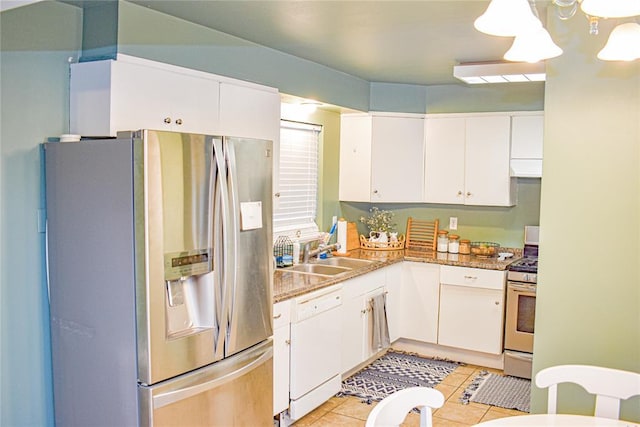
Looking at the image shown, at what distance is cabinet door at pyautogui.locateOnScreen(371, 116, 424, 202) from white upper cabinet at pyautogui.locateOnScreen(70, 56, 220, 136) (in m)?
2.34

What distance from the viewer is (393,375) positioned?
4461 millimetres

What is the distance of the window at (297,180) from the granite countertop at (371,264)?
460mm

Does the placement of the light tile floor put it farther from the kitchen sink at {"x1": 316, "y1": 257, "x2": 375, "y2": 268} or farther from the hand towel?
the kitchen sink at {"x1": 316, "y1": 257, "x2": 375, "y2": 268}

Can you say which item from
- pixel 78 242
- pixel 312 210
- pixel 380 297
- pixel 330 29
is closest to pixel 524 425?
pixel 78 242

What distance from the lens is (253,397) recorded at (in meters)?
2.85

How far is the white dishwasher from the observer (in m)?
3.48

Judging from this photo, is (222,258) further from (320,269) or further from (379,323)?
(379,323)

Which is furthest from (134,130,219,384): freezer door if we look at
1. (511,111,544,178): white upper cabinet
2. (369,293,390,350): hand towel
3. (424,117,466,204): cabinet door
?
(511,111,544,178): white upper cabinet

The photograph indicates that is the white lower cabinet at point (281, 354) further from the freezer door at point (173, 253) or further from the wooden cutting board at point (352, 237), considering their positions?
the wooden cutting board at point (352, 237)

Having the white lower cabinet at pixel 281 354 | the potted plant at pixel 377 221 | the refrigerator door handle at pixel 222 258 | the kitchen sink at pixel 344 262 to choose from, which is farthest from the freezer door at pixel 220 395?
the potted plant at pixel 377 221

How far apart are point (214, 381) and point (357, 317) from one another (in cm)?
188

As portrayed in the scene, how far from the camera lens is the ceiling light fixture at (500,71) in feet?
12.5

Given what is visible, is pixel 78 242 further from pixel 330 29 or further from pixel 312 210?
pixel 312 210

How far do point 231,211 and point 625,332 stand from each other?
1.88m
